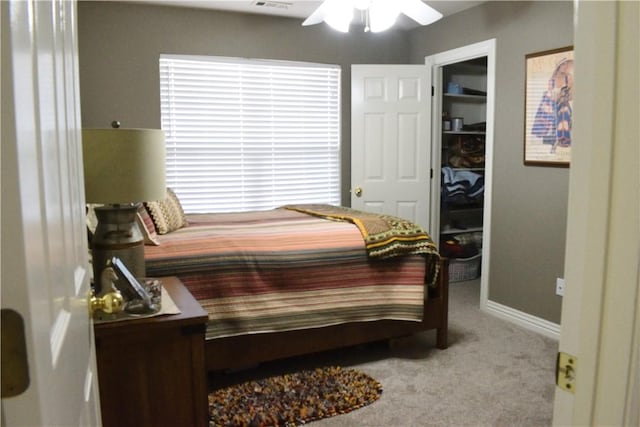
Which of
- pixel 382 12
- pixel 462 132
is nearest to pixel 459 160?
pixel 462 132

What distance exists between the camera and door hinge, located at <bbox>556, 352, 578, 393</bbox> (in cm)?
80

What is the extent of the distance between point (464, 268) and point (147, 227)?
336cm

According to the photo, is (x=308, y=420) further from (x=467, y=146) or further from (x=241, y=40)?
(x=467, y=146)

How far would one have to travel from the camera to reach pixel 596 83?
712 mm

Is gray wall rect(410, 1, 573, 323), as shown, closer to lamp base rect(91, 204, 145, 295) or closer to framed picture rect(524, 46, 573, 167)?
framed picture rect(524, 46, 573, 167)

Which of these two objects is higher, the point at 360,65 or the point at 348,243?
the point at 360,65

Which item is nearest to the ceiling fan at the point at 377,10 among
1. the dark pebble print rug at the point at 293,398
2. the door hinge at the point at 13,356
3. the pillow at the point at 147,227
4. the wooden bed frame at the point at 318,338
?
the wooden bed frame at the point at 318,338

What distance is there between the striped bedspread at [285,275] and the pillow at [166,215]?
0.06m

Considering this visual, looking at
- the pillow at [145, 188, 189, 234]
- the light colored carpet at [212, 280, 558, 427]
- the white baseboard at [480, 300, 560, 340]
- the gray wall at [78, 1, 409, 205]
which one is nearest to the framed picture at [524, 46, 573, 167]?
the white baseboard at [480, 300, 560, 340]

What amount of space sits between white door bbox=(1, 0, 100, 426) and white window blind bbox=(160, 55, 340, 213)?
145 inches

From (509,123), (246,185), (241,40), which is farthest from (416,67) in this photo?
(246,185)

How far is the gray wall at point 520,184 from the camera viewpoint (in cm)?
358

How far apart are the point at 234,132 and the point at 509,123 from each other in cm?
230

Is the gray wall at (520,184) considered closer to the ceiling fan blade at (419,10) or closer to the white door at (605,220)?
the ceiling fan blade at (419,10)
